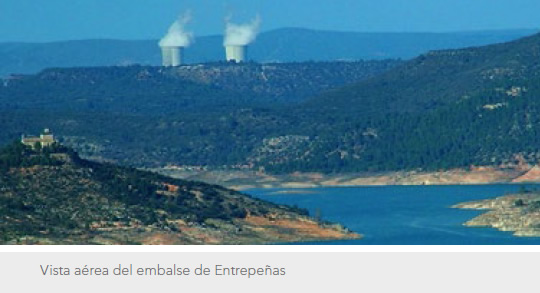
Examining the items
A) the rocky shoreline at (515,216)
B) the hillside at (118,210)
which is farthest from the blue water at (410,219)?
the hillside at (118,210)

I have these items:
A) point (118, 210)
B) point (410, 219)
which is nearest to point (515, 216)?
point (410, 219)

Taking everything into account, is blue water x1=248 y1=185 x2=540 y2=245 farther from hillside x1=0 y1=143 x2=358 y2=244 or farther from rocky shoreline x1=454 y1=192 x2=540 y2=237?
hillside x1=0 y1=143 x2=358 y2=244

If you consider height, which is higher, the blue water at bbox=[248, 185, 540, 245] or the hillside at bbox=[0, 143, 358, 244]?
the hillside at bbox=[0, 143, 358, 244]

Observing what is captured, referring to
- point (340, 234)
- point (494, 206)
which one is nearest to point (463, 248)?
point (340, 234)

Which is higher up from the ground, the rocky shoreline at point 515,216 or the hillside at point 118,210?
the hillside at point 118,210

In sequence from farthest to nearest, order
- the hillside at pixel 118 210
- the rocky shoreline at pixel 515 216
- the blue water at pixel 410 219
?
1. the rocky shoreline at pixel 515 216
2. the blue water at pixel 410 219
3. the hillside at pixel 118 210

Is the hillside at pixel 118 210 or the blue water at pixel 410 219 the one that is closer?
the hillside at pixel 118 210

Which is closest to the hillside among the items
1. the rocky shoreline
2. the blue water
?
the blue water

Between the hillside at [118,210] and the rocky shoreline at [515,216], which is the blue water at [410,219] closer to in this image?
the rocky shoreline at [515,216]
